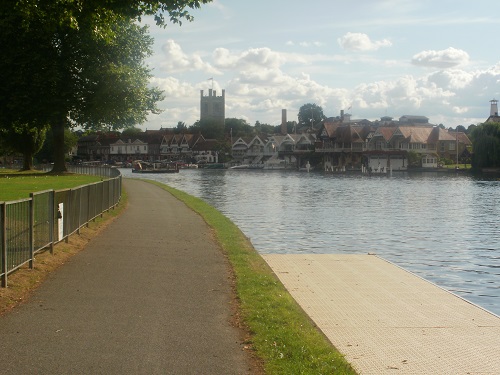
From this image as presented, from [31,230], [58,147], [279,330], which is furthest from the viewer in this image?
[58,147]

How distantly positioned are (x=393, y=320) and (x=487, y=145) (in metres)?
104

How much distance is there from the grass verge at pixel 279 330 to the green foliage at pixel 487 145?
99330 mm

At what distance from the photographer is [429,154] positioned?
145 metres

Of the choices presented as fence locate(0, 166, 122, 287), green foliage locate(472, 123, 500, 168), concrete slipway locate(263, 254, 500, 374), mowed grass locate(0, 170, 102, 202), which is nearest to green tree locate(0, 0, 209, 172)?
mowed grass locate(0, 170, 102, 202)

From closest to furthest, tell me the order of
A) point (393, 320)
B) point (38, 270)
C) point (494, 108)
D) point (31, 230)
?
point (393, 320) < point (31, 230) < point (38, 270) < point (494, 108)

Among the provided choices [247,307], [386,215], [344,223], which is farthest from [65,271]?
[386,215]

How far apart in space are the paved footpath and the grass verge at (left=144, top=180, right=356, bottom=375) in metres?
0.28

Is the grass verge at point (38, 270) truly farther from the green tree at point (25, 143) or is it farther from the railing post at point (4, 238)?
the green tree at point (25, 143)

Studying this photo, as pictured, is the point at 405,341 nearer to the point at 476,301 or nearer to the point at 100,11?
the point at 476,301

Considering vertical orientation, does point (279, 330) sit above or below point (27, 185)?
below

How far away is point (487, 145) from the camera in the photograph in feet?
360

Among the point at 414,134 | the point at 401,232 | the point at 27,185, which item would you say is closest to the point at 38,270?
the point at 401,232

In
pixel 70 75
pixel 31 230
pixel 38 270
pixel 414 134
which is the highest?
pixel 70 75

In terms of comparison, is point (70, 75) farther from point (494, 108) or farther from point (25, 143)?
point (494, 108)
